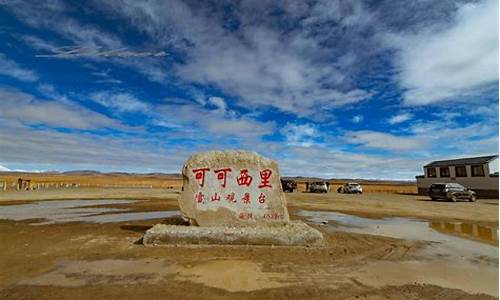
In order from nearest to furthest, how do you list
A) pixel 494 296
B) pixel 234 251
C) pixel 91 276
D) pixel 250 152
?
pixel 494 296, pixel 91 276, pixel 234 251, pixel 250 152

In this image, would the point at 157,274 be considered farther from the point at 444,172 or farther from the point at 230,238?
the point at 444,172

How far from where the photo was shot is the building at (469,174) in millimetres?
36594

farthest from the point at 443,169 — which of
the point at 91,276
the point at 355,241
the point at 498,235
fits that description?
the point at 91,276

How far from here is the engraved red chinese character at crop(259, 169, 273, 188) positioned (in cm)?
1146

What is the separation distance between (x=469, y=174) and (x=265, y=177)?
120ft

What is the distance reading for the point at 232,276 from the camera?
22.4 ft

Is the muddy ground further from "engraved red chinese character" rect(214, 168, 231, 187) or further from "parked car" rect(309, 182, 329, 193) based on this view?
"parked car" rect(309, 182, 329, 193)

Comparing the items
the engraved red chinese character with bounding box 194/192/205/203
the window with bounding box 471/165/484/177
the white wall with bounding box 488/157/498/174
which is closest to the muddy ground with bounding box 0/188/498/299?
the engraved red chinese character with bounding box 194/192/205/203

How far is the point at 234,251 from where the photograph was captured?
9047 millimetres

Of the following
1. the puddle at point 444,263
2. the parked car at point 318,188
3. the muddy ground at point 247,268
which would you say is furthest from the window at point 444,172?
the muddy ground at point 247,268

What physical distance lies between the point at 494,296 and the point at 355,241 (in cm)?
504

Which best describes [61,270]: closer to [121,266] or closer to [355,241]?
[121,266]

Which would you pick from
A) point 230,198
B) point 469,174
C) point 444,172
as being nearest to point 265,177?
point 230,198

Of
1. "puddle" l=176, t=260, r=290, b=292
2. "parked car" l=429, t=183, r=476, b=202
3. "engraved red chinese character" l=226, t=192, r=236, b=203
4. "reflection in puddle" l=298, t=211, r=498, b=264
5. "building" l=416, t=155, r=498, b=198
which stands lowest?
"puddle" l=176, t=260, r=290, b=292
